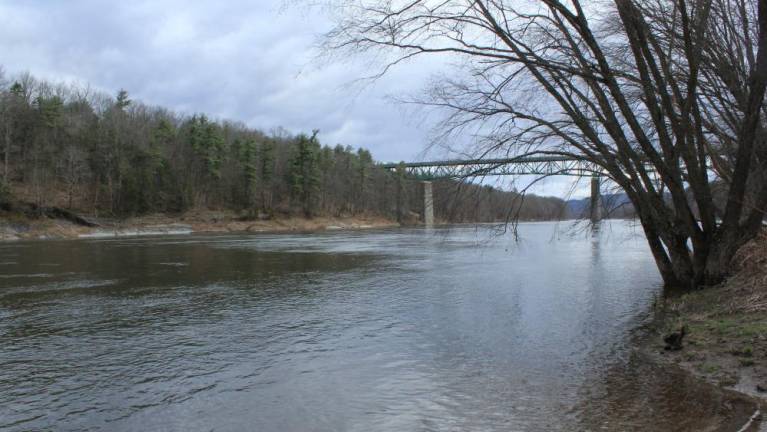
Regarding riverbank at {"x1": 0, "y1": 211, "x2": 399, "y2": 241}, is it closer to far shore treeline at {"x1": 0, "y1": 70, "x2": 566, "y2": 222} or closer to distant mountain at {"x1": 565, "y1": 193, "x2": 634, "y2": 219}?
far shore treeline at {"x1": 0, "y1": 70, "x2": 566, "y2": 222}

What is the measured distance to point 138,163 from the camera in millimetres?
87188

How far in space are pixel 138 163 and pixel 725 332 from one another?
92047 millimetres

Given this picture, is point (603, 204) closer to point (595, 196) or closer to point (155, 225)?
point (595, 196)

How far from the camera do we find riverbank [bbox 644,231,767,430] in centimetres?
725

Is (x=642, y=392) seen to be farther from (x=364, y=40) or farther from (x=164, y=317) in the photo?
(x=164, y=317)

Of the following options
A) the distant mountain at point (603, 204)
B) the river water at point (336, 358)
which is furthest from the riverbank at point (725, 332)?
the distant mountain at point (603, 204)

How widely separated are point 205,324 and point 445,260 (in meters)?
18.1

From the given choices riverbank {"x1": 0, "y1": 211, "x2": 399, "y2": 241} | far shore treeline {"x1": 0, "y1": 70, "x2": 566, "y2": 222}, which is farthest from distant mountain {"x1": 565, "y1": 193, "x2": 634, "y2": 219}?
riverbank {"x1": 0, "y1": 211, "x2": 399, "y2": 241}

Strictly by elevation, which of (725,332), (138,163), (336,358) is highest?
(138,163)

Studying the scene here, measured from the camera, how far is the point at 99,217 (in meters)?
73.0

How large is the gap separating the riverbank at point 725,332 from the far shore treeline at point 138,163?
164 feet

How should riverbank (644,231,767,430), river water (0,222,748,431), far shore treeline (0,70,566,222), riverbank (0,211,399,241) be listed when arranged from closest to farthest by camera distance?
river water (0,222,748,431) < riverbank (644,231,767,430) < riverbank (0,211,399,241) < far shore treeline (0,70,566,222)

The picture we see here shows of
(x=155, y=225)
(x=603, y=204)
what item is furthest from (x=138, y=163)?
(x=603, y=204)

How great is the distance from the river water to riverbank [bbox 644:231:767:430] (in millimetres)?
492
